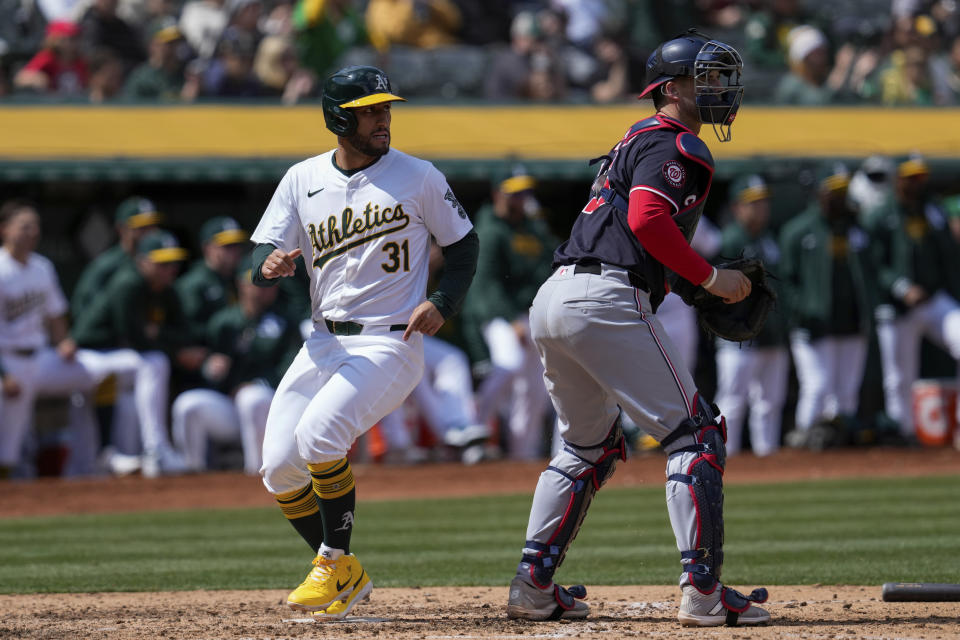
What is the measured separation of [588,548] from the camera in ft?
24.4

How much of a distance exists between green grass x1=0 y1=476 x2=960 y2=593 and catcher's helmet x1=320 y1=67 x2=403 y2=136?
211cm

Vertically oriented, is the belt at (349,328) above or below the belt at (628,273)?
below

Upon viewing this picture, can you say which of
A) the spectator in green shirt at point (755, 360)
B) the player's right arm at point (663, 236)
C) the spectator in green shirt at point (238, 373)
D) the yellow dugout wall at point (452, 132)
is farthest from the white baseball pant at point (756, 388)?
the player's right arm at point (663, 236)

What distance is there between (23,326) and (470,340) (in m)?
3.45

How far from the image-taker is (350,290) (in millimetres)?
5223

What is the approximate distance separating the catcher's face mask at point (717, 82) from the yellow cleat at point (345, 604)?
1.96 meters

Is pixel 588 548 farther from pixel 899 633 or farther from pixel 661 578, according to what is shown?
pixel 899 633

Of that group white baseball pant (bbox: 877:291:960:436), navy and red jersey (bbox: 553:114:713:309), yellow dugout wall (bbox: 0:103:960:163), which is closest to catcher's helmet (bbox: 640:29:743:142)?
navy and red jersey (bbox: 553:114:713:309)

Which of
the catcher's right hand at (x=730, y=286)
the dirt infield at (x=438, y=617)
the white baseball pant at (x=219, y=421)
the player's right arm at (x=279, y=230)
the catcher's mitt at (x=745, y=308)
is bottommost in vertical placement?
the white baseball pant at (x=219, y=421)

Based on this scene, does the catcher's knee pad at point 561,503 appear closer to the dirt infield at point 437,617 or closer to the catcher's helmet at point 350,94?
the dirt infield at point 437,617

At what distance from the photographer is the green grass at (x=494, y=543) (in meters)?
6.46

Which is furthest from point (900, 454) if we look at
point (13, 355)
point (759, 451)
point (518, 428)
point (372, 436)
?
point (13, 355)

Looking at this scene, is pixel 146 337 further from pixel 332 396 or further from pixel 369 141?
pixel 332 396

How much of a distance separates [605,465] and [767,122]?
931 cm
